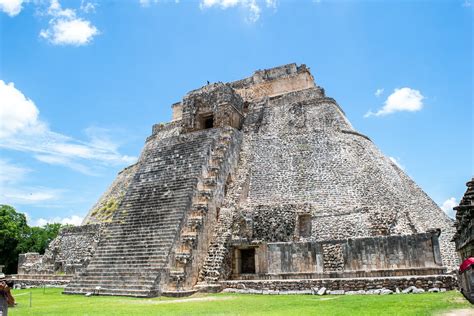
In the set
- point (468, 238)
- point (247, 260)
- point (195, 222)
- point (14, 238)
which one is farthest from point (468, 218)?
point (14, 238)

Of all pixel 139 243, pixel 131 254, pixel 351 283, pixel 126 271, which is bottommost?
pixel 351 283

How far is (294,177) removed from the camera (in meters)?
18.4

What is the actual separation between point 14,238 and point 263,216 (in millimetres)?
23368

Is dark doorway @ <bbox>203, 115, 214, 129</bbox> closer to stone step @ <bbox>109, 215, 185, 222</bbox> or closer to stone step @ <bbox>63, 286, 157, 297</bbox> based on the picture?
stone step @ <bbox>109, 215, 185, 222</bbox>

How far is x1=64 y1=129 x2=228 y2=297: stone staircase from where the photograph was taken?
13.4 m

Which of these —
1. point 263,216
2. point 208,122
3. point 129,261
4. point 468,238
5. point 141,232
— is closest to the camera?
point 468,238

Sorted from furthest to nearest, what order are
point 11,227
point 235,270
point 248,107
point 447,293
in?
1. point 11,227
2. point 248,107
3. point 235,270
4. point 447,293

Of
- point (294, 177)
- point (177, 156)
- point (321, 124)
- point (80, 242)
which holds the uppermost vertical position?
point (321, 124)

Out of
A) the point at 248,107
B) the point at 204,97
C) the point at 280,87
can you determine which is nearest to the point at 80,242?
the point at 204,97

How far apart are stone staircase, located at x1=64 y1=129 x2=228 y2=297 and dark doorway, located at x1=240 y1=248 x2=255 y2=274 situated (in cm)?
218

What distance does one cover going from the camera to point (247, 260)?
15.4 metres

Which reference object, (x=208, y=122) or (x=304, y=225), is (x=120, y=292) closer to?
(x=304, y=225)

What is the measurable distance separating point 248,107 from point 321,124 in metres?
5.74

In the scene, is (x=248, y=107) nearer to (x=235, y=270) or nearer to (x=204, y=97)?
(x=204, y=97)
